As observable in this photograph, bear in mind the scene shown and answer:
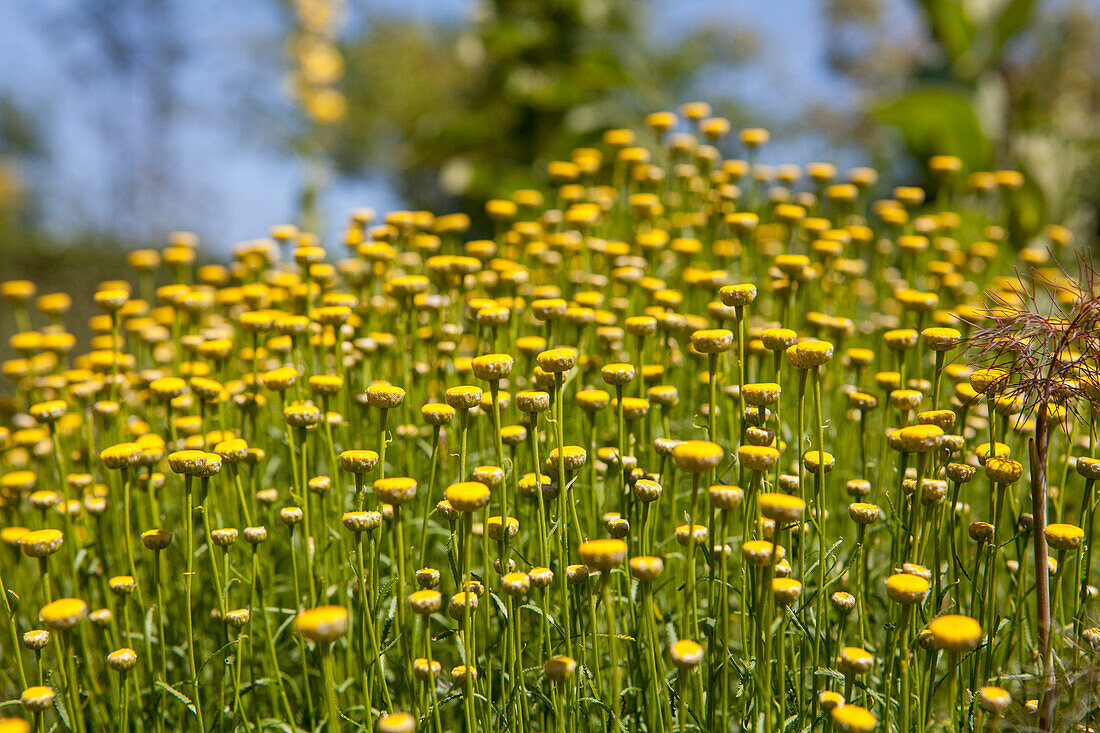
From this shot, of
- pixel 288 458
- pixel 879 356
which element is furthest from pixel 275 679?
pixel 879 356

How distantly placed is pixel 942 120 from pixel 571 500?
5.89 metres

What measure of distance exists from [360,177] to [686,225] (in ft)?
81.6

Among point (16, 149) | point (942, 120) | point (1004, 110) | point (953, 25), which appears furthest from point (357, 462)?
point (16, 149)

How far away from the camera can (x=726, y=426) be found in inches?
87.7

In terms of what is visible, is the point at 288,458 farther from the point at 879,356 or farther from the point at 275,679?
the point at 879,356

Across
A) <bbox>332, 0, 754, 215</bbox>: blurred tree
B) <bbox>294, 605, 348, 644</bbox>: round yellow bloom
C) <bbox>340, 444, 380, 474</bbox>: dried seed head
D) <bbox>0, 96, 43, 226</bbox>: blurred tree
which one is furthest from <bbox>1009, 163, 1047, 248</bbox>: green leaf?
<bbox>0, 96, 43, 226</bbox>: blurred tree

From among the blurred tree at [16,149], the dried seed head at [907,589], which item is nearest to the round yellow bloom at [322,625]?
the dried seed head at [907,589]

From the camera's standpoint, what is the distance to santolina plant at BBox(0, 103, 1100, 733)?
139 cm

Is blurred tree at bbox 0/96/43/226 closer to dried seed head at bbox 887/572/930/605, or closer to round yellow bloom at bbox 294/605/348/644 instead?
round yellow bloom at bbox 294/605/348/644

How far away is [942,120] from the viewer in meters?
6.17

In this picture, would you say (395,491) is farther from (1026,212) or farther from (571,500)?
(1026,212)

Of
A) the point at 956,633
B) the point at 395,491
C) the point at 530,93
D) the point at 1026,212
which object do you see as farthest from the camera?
the point at 530,93

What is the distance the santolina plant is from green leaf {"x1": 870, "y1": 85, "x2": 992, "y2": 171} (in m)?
3.51

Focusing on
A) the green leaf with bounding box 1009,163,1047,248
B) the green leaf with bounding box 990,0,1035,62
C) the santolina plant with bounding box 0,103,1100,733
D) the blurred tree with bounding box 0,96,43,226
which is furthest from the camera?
the blurred tree with bounding box 0,96,43,226
